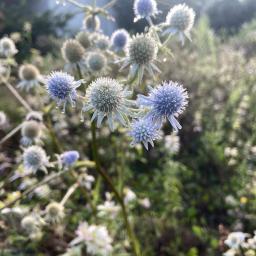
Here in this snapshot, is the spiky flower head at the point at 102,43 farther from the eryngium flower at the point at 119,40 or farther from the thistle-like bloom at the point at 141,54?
the thistle-like bloom at the point at 141,54

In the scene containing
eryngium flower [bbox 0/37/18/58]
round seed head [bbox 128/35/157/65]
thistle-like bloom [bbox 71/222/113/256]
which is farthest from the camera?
eryngium flower [bbox 0/37/18/58]

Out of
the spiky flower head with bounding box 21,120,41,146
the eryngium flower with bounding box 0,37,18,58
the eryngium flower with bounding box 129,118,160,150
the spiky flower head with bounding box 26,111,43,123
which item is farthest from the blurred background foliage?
the eryngium flower with bounding box 129,118,160,150

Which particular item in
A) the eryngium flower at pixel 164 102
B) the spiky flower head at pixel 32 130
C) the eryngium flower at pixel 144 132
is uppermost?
the spiky flower head at pixel 32 130

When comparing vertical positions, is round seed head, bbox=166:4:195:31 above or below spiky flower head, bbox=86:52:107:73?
above

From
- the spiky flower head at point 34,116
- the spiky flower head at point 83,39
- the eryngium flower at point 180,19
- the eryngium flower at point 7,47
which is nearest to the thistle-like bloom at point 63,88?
the eryngium flower at point 180,19

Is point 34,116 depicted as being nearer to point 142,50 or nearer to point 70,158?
point 70,158

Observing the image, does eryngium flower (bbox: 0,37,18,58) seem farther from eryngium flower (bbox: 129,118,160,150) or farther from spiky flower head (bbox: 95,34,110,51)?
eryngium flower (bbox: 129,118,160,150)
